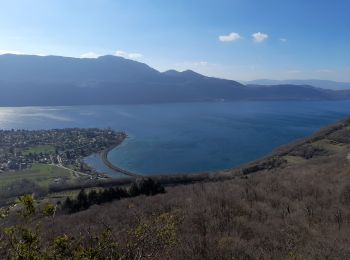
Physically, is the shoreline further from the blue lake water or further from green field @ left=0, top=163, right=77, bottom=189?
green field @ left=0, top=163, right=77, bottom=189

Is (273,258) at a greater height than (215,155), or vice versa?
(273,258)

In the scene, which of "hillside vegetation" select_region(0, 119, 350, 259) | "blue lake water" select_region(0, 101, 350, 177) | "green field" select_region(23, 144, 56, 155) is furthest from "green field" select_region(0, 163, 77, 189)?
"hillside vegetation" select_region(0, 119, 350, 259)

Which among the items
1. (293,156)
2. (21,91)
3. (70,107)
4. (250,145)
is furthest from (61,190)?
(21,91)

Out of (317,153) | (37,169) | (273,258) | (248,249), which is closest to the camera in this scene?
(273,258)

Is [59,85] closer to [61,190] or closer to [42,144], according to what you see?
[42,144]

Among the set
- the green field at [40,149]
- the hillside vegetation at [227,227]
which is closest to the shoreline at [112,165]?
the green field at [40,149]

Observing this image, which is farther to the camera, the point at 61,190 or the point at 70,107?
the point at 70,107

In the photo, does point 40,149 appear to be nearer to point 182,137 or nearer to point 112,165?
point 112,165
